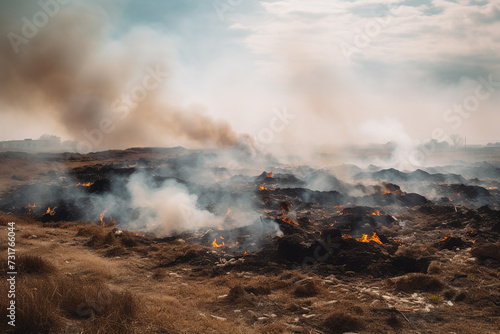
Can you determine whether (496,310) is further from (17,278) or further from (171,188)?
(171,188)

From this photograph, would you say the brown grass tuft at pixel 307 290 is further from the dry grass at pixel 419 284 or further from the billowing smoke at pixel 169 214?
the billowing smoke at pixel 169 214

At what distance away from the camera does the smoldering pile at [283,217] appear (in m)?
11.0

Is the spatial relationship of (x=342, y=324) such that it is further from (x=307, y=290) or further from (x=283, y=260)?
(x=283, y=260)

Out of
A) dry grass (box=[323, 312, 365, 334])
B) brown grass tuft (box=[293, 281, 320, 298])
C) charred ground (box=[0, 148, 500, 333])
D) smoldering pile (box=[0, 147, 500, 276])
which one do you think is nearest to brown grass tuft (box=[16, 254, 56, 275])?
charred ground (box=[0, 148, 500, 333])

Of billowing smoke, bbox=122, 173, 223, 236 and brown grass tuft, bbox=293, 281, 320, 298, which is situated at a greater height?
billowing smoke, bbox=122, 173, 223, 236

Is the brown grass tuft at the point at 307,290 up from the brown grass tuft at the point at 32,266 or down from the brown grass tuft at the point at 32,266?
down

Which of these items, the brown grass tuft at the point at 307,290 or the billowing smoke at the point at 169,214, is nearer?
the brown grass tuft at the point at 307,290

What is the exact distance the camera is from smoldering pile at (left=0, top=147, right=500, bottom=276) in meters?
11.0

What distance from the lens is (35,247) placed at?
1012 centimetres

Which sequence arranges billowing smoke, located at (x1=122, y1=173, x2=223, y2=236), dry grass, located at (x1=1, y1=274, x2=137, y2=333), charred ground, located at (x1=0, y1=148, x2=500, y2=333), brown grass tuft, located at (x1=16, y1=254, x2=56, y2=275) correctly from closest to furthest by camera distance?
dry grass, located at (x1=1, y1=274, x2=137, y2=333) < charred ground, located at (x1=0, y1=148, x2=500, y2=333) < brown grass tuft, located at (x1=16, y1=254, x2=56, y2=275) < billowing smoke, located at (x1=122, y1=173, x2=223, y2=236)

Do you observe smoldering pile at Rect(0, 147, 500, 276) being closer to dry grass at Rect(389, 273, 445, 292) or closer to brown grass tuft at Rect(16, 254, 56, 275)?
dry grass at Rect(389, 273, 445, 292)

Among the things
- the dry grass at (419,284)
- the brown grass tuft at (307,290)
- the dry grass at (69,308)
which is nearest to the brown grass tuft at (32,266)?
the dry grass at (69,308)

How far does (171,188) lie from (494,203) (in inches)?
959

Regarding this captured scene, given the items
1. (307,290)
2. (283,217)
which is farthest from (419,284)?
(283,217)
